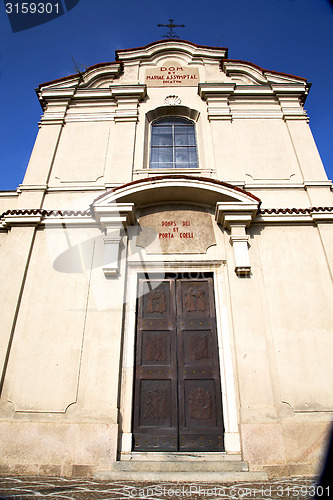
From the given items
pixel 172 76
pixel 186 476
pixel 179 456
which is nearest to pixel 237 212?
pixel 179 456

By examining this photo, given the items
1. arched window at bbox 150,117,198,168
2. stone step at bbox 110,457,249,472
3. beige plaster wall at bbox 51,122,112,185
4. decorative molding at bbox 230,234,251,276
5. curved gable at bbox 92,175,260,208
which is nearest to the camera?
stone step at bbox 110,457,249,472

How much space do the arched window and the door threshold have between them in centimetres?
666

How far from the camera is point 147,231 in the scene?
281 inches

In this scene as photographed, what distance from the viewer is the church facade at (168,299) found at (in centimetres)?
521

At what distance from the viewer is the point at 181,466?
15.8 feet

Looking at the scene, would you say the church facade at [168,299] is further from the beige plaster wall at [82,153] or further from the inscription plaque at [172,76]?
the inscription plaque at [172,76]

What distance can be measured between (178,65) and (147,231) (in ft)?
22.1

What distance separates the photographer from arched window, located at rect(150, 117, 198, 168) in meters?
8.77

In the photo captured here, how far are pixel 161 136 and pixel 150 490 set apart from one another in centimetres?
834

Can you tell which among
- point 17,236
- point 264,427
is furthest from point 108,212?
point 264,427

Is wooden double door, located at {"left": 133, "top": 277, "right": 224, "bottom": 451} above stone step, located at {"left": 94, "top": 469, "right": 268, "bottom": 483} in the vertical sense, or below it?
above

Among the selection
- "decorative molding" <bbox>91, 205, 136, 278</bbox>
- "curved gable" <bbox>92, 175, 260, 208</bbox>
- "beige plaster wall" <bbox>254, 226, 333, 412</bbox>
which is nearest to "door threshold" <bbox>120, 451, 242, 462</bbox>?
"beige plaster wall" <bbox>254, 226, 333, 412</bbox>

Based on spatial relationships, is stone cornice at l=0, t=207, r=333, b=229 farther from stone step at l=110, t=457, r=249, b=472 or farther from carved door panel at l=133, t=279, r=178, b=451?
stone step at l=110, t=457, r=249, b=472

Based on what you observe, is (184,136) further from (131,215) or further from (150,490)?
(150,490)
